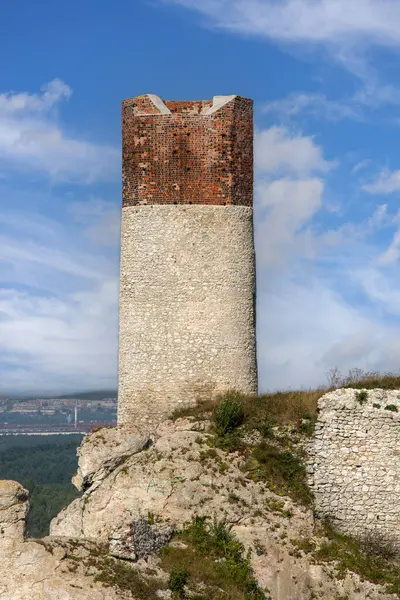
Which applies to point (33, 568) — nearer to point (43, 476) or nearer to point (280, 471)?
point (280, 471)

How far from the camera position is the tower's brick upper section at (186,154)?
31.4 metres

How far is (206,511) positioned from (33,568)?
Result: 483 centimetres

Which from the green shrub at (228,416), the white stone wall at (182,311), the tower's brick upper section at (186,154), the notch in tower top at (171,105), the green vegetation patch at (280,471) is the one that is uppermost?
the notch in tower top at (171,105)

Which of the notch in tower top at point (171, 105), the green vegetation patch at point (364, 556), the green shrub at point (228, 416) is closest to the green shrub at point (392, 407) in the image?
the green vegetation patch at point (364, 556)

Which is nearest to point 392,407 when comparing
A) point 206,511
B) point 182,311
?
point 206,511

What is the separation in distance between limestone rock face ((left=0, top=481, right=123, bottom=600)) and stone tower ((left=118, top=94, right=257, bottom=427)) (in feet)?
20.8

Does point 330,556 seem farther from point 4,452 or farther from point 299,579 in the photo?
point 4,452

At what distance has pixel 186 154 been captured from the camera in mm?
31438

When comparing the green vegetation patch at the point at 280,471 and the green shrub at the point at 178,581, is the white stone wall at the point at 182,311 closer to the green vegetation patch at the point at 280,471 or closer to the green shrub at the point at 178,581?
the green vegetation patch at the point at 280,471

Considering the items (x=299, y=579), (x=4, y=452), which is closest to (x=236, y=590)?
(x=299, y=579)

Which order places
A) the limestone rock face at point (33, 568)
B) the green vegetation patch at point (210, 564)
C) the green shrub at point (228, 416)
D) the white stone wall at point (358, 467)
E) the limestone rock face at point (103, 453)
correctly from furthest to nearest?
the limestone rock face at point (103, 453) < the green shrub at point (228, 416) < the white stone wall at point (358, 467) < the green vegetation patch at point (210, 564) < the limestone rock face at point (33, 568)

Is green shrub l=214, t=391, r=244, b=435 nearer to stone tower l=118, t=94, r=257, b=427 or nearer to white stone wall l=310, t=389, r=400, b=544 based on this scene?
stone tower l=118, t=94, r=257, b=427

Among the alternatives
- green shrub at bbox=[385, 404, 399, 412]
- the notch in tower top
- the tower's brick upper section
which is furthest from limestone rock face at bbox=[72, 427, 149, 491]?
the notch in tower top

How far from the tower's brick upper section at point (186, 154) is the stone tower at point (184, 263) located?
3cm
